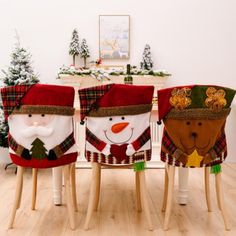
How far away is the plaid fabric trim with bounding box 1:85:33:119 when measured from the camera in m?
2.13

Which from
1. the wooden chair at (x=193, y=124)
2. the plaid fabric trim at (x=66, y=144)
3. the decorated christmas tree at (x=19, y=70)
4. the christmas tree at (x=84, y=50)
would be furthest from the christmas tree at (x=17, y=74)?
the wooden chair at (x=193, y=124)

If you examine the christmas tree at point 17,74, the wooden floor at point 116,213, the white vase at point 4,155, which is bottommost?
the white vase at point 4,155

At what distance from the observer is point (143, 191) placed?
232 centimetres

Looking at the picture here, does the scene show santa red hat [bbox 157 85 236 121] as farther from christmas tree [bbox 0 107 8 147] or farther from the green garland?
christmas tree [bbox 0 107 8 147]

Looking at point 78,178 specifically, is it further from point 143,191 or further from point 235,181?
point 235,181

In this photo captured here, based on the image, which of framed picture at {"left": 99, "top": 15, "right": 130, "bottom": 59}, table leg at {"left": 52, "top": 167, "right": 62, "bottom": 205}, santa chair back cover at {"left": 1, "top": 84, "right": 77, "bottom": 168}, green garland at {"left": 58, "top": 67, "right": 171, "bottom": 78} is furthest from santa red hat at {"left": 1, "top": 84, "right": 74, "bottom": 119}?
framed picture at {"left": 99, "top": 15, "right": 130, "bottom": 59}

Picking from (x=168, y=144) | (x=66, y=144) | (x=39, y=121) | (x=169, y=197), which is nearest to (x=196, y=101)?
(x=168, y=144)

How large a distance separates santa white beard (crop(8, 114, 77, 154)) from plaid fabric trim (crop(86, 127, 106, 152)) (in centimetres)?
16

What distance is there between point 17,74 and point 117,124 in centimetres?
207

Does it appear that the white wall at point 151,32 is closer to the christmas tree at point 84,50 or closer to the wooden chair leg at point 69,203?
the christmas tree at point 84,50

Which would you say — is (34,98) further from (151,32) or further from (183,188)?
(151,32)

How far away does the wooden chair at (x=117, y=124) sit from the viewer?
2.16 metres

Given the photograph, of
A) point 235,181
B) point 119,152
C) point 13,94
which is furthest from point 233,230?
point 13,94

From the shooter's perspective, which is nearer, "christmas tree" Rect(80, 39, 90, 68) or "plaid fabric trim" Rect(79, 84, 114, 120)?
"plaid fabric trim" Rect(79, 84, 114, 120)
